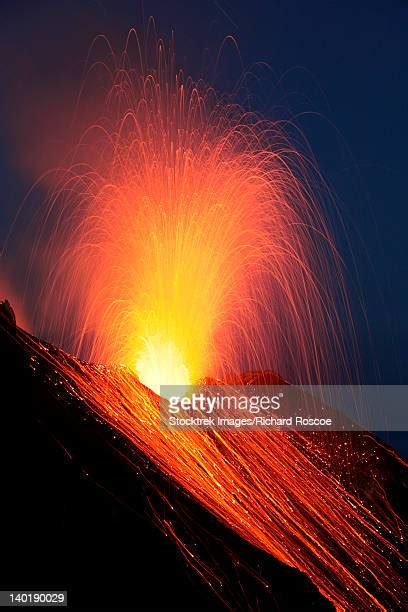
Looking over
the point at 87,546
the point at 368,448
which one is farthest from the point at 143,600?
the point at 368,448

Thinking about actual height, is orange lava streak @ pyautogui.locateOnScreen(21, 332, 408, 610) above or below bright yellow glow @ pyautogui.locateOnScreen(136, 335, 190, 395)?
below

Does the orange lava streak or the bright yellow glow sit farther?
the bright yellow glow

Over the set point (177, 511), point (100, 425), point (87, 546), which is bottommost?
point (87, 546)

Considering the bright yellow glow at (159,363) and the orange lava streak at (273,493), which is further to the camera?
the bright yellow glow at (159,363)

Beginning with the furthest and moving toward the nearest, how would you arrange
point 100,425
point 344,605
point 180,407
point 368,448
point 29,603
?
point 368,448
point 180,407
point 344,605
point 100,425
point 29,603

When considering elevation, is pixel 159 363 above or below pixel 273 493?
above

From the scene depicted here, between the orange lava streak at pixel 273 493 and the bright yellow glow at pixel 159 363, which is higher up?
the bright yellow glow at pixel 159 363

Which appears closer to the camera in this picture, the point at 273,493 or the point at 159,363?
the point at 273,493

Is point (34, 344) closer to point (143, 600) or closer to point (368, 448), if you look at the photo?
point (143, 600)
